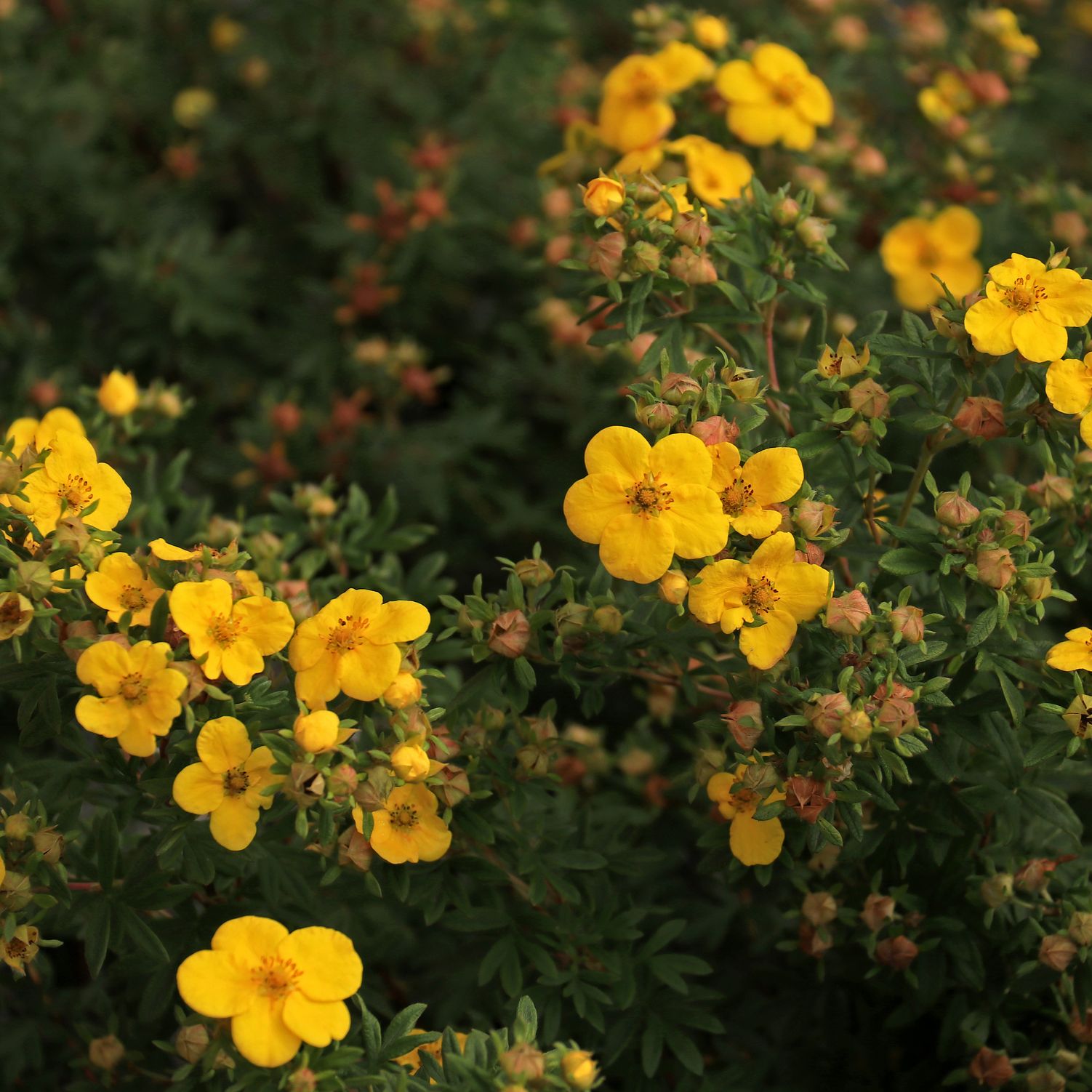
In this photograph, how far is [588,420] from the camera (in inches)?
123

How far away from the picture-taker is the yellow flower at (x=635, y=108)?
240 centimetres

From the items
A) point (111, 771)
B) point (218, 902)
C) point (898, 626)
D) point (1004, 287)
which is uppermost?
point (1004, 287)

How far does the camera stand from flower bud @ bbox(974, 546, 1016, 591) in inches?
63.9

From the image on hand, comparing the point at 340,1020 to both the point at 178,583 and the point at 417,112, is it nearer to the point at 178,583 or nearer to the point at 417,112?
the point at 178,583

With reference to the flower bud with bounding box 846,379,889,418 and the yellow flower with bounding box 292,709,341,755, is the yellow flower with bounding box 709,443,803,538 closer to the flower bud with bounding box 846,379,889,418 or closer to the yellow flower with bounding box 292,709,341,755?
the flower bud with bounding box 846,379,889,418

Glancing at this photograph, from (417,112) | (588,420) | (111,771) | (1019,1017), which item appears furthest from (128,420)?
(1019,1017)

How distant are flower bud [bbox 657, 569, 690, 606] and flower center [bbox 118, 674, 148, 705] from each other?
2.23 feet

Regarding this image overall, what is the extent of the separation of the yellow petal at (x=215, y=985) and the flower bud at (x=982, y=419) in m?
1.22

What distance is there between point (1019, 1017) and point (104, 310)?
118 inches

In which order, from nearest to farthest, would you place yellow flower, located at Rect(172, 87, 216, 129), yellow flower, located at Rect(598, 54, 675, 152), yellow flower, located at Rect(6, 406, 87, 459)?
yellow flower, located at Rect(6, 406, 87, 459), yellow flower, located at Rect(598, 54, 675, 152), yellow flower, located at Rect(172, 87, 216, 129)

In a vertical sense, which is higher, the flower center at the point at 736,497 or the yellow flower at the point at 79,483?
the flower center at the point at 736,497

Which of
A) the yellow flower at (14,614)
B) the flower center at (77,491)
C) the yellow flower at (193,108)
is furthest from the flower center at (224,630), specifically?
the yellow flower at (193,108)

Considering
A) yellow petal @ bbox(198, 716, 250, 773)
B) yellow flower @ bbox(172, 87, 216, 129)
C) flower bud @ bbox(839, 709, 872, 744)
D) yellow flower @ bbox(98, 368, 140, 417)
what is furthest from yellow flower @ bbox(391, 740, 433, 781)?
yellow flower @ bbox(172, 87, 216, 129)

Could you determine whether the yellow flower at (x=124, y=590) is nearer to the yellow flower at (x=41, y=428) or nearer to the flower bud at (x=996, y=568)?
the yellow flower at (x=41, y=428)
